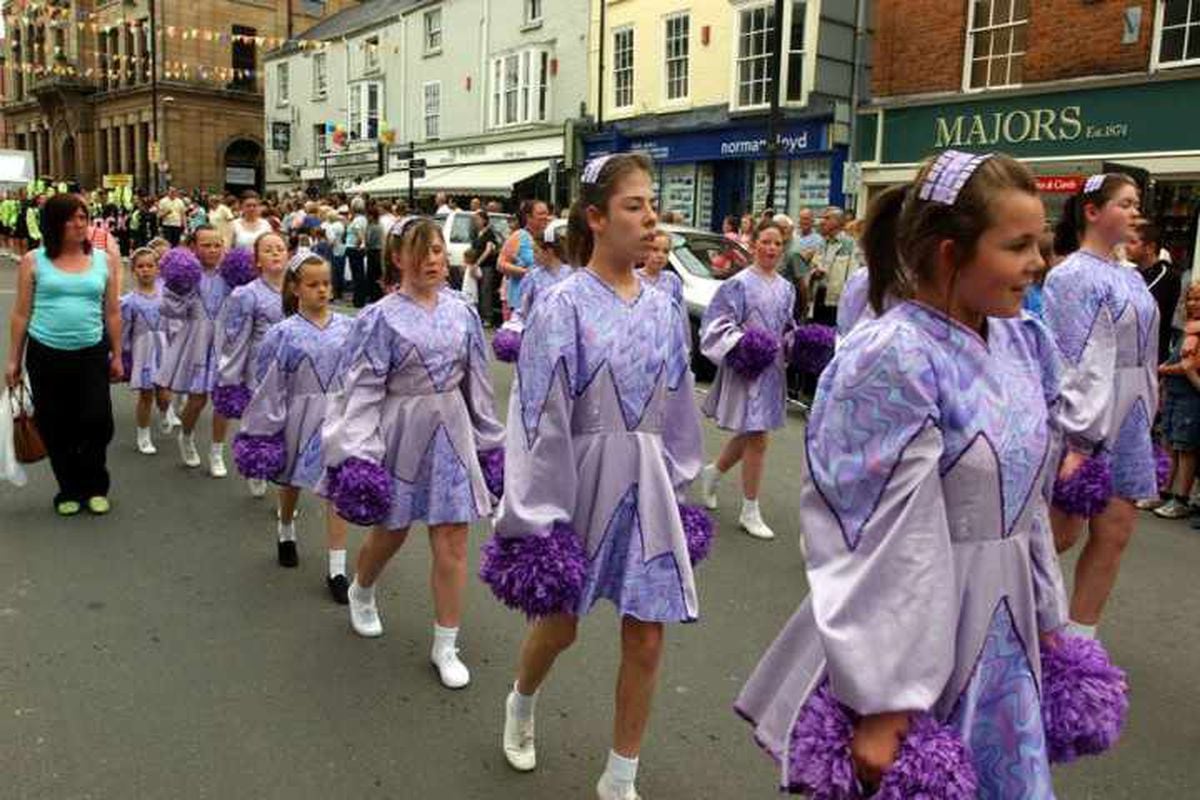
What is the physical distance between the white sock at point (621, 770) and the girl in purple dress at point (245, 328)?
403cm

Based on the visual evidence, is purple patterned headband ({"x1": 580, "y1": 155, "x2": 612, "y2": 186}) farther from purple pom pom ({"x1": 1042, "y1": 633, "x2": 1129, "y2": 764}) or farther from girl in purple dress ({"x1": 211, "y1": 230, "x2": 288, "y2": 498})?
girl in purple dress ({"x1": 211, "y1": 230, "x2": 288, "y2": 498})

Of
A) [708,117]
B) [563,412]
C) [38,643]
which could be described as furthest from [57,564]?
[708,117]

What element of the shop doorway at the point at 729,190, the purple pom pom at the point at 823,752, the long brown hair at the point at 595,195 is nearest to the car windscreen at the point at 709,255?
the long brown hair at the point at 595,195

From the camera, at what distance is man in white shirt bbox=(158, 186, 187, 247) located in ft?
90.3

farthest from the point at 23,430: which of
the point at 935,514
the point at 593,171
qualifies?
the point at 935,514

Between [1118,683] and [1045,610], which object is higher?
[1045,610]

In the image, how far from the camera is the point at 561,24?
1097 inches

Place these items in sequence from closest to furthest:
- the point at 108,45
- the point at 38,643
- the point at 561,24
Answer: the point at 38,643 < the point at 561,24 < the point at 108,45

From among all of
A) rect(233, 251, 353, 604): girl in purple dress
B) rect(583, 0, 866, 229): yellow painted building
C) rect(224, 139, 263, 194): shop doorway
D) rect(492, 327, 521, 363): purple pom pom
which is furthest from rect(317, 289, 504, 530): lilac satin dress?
rect(224, 139, 263, 194): shop doorway

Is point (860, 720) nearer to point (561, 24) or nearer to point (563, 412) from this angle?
point (563, 412)

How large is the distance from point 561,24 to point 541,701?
86.6 ft

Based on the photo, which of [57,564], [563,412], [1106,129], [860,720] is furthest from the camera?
A: [1106,129]

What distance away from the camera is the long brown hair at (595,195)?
306cm

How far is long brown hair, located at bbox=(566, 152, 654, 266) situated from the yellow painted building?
15819 millimetres
